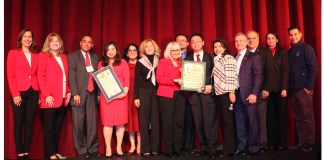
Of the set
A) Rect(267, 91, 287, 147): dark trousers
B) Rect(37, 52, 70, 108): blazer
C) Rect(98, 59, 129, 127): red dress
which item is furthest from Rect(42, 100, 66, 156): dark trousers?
Rect(267, 91, 287, 147): dark trousers

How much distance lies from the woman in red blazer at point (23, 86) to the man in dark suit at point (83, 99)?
1.54ft

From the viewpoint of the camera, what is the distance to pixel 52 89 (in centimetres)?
405

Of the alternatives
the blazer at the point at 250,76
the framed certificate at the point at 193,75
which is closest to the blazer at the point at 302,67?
the blazer at the point at 250,76

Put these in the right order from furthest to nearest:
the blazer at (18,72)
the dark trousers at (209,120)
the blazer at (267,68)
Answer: the blazer at (267,68) < the dark trousers at (209,120) < the blazer at (18,72)

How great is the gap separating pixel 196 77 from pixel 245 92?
647 millimetres

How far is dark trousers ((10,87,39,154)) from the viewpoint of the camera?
386 centimetres

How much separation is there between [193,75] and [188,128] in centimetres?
85

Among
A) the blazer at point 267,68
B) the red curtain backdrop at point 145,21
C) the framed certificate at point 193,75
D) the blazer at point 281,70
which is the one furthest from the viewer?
the red curtain backdrop at point 145,21

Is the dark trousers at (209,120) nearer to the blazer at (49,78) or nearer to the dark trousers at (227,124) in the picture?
the dark trousers at (227,124)

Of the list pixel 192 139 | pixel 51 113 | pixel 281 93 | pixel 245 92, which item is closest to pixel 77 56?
pixel 51 113

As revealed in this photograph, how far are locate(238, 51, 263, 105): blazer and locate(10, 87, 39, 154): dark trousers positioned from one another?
251cm

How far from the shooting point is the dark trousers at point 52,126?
13.2 feet

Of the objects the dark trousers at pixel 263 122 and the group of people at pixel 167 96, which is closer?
A: the group of people at pixel 167 96

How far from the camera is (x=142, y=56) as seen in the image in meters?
4.34
